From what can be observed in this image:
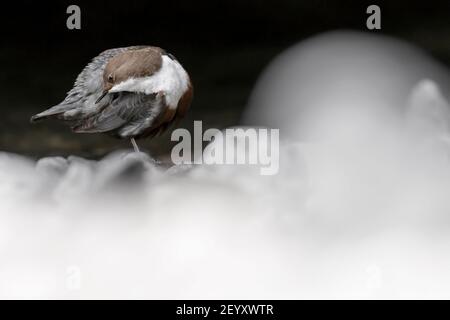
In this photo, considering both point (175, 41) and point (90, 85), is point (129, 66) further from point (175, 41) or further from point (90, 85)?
point (175, 41)

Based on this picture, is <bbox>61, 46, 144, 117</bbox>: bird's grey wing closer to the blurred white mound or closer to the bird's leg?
the bird's leg

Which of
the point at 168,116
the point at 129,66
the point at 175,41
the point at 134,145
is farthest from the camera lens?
the point at 175,41

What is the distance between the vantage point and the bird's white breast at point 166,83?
248cm

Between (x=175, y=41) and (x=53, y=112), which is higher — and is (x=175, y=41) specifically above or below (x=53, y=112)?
above

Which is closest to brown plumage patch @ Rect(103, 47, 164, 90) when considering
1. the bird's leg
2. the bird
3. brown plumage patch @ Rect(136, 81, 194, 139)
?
the bird

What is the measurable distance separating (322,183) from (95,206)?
791 millimetres

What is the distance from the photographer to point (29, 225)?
8.82 feet

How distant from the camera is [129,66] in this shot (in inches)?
97.0

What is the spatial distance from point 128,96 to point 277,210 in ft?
2.08

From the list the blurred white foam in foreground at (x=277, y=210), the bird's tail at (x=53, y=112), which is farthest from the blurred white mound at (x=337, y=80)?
the bird's tail at (x=53, y=112)

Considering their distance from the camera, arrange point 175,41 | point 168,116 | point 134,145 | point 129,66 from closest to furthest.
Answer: point 129,66, point 168,116, point 134,145, point 175,41

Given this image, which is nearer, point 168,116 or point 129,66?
point 129,66

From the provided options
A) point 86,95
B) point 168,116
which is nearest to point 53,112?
point 86,95

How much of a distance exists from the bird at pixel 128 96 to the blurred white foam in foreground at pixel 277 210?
222 mm
